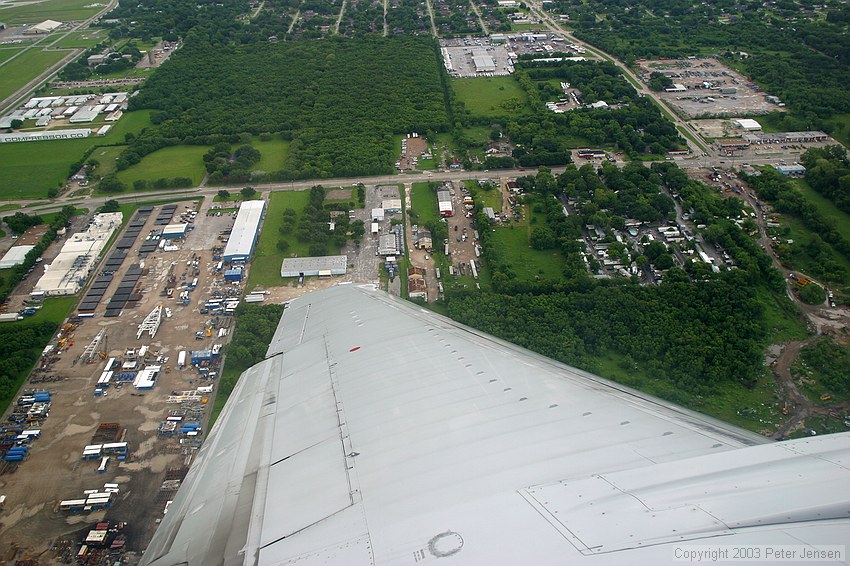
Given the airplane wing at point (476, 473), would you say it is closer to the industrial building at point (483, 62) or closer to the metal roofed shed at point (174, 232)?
the metal roofed shed at point (174, 232)

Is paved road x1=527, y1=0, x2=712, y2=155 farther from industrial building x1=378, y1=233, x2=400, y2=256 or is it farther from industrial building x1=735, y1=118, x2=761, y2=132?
industrial building x1=378, y1=233, x2=400, y2=256

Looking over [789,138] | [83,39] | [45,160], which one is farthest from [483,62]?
[83,39]

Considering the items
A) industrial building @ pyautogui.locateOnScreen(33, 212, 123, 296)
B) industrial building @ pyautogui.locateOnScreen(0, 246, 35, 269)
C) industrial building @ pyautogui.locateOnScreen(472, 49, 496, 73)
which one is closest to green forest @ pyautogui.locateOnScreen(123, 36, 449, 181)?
industrial building @ pyautogui.locateOnScreen(472, 49, 496, 73)

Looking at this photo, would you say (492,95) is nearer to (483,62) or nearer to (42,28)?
(483,62)

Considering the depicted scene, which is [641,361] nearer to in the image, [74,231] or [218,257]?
[218,257]

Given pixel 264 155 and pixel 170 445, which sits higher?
pixel 264 155

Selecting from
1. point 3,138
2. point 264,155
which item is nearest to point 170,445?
point 264,155
